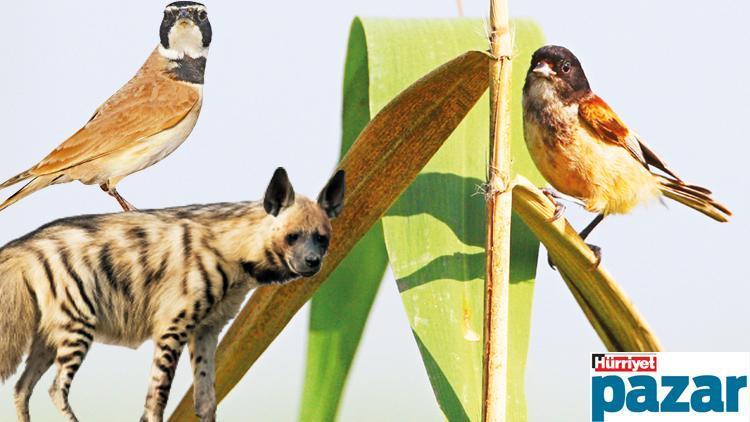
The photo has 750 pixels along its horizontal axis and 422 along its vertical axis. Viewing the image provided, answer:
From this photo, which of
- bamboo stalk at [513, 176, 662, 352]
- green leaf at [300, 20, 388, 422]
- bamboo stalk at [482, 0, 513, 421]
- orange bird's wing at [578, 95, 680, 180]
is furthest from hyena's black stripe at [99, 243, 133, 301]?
orange bird's wing at [578, 95, 680, 180]

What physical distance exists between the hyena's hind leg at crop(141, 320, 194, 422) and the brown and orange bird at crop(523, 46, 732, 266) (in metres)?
1.43

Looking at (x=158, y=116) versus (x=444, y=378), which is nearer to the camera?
(x=158, y=116)

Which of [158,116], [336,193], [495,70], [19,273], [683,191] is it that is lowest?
[19,273]

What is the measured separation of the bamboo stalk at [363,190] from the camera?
156 centimetres

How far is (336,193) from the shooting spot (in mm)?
1321

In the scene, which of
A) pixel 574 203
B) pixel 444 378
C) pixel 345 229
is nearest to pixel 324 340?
pixel 444 378

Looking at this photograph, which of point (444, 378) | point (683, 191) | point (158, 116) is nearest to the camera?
point (158, 116)

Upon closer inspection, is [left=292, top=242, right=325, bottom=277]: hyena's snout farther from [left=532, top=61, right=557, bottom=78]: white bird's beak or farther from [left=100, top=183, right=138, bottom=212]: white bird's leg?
[left=532, top=61, right=557, bottom=78]: white bird's beak

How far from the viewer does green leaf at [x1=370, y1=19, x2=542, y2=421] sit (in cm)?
208

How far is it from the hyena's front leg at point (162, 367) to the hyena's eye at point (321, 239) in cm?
20

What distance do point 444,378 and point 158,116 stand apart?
90 centimetres

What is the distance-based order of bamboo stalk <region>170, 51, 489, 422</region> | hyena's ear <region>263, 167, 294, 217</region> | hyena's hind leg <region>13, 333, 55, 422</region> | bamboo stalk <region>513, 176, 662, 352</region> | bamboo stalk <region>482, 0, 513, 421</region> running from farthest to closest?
1. bamboo stalk <region>513, 176, 662, 352</region>
2. bamboo stalk <region>482, 0, 513, 421</region>
3. bamboo stalk <region>170, 51, 489, 422</region>
4. hyena's hind leg <region>13, 333, 55, 422</region>
5. hyena's ear <region>263, 167, 294, 217</region>

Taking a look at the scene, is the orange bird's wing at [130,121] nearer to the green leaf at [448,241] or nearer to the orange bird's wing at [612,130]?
the green leaf at [448,241]

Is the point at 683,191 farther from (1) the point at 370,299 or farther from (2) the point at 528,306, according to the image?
(1) the point at 370,299
